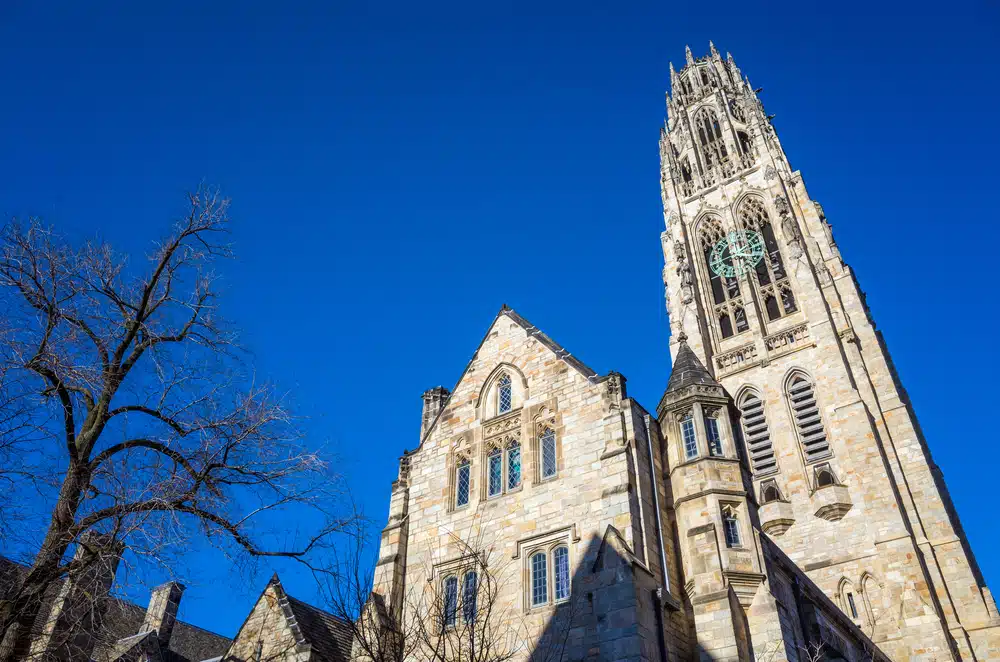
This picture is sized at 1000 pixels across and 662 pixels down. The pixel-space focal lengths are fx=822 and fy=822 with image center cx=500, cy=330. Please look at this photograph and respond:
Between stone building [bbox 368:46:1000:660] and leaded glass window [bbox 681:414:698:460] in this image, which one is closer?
stone building [bbox 368:46:1000:660]

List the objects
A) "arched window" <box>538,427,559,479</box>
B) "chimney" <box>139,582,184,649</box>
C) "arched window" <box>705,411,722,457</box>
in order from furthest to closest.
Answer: "chimney" <box>139,582,184,649</box>, "arched window" <box>538,427,559,479</box>, "arched window" <box>705,411,722,457</box>

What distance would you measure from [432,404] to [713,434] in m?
7.85

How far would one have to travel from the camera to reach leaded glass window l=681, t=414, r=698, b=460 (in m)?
18.4

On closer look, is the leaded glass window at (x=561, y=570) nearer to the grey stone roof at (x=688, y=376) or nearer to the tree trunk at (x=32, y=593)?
the grey stone roof at (x=688, y=376)

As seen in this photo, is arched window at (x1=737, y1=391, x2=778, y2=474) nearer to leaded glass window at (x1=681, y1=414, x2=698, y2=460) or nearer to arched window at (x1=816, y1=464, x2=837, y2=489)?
arched window at (x1=816, y1=464, x2=837, y2=489)

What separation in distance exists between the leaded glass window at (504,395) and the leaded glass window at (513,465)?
3.57 ft

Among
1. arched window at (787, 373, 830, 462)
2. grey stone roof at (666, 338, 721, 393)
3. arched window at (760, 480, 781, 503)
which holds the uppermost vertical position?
arched window at (787, 373, 830, 462)

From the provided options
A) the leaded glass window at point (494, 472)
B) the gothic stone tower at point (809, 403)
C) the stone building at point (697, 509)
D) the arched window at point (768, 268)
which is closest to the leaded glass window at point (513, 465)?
the stone building at point (697, 509)

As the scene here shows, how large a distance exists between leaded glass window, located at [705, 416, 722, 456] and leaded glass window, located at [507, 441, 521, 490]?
439cm

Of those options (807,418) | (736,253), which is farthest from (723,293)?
(807,418)

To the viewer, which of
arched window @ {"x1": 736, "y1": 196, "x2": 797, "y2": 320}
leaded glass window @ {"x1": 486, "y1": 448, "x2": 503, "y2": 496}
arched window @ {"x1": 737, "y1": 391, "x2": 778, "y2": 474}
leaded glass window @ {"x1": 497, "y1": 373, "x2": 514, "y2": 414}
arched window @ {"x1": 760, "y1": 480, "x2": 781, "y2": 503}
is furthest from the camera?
arched window @ {"x1": 736, "y1": 196, "x2": 797, "y2": 320}

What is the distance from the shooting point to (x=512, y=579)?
17.2 metres

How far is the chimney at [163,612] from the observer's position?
2225cm

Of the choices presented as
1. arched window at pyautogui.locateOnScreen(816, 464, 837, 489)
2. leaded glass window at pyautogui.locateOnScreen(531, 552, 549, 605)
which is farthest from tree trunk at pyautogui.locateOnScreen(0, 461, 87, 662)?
arched window at pyautogui.locateOnScreen(816, 464, 837, 489)
